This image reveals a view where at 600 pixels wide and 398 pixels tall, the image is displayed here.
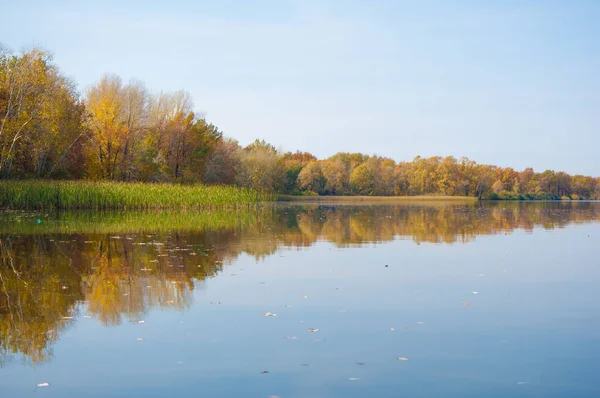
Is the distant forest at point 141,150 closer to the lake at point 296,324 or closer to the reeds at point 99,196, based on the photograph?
the reeds at point 99,196

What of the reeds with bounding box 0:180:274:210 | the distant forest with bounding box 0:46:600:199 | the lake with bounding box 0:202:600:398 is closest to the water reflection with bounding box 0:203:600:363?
the lake with bounding box 0:202:600:398

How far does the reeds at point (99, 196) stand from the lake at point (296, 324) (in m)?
18.9

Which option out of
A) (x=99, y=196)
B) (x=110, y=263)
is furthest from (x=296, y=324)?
(x=99, y=196)

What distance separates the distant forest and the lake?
2367 cm

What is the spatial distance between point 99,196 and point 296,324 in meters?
28.0

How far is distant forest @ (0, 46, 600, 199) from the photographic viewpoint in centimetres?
3384

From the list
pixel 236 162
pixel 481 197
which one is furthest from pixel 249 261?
pixel 481 197

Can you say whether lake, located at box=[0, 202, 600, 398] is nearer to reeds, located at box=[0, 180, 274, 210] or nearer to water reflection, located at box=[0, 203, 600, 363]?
water reflection, located at box=[0, 203, 600, 363]

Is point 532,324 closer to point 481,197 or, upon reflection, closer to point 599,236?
point 599,236

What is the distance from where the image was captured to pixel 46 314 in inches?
272

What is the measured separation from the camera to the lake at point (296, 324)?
15.5 feet

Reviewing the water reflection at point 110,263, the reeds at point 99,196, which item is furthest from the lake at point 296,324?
the reeds at point 99,196

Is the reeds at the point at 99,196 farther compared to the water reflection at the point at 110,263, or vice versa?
the reeds at the point at 99,196

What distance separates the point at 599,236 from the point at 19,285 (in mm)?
17307
